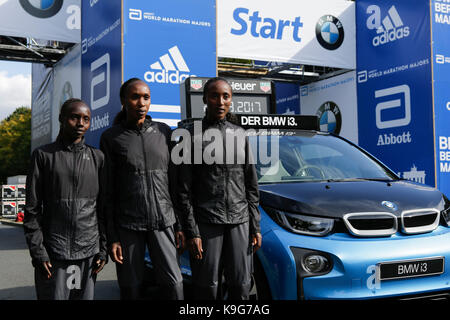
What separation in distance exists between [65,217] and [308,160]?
2.31 m

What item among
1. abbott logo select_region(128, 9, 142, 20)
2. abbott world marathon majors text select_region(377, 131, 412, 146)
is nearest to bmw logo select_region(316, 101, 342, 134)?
abbott world marathon majors text select_region(377, 131, 412, 146)

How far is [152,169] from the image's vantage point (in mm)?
3049

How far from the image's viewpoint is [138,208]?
3.01 m

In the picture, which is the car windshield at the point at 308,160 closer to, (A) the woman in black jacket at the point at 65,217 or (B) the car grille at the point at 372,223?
(B) the car grille at the point at 372,223

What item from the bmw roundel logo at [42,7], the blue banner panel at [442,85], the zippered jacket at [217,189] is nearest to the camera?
the zippered jacket at [217,189]

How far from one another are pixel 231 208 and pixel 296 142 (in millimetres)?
1643

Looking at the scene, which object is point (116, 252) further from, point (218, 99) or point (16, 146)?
point (16, 146)

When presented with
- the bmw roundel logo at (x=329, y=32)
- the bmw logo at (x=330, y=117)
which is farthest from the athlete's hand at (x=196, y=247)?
the bmw logo at (x=330, y=117)

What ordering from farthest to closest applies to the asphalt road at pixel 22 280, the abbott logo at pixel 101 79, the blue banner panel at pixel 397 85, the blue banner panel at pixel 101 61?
the blue banner panel at pixel 397 85 → the abbott logo at pixel 101 79 → the blue banner panel at pixel 101 61 → the asphalt road at pixel 22 280

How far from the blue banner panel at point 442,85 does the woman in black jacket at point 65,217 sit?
30.9 ft

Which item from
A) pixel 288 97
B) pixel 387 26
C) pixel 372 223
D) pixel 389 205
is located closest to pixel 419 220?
pixel 389 205

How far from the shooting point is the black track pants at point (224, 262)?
123 inches
